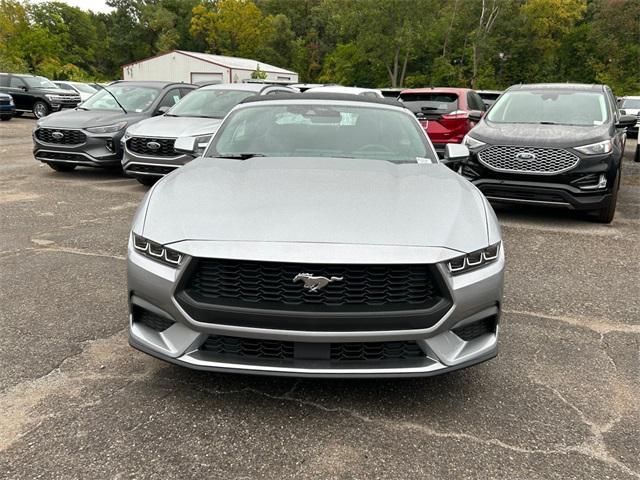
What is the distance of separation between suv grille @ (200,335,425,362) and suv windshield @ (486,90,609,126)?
234 inches

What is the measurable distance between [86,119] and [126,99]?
3.76 ft

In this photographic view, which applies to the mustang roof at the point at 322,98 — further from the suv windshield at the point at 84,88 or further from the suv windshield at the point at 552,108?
the suv windshield at the point at 84,88

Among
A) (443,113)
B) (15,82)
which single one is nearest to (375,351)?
(443,113)

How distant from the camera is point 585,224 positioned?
23.1 feet

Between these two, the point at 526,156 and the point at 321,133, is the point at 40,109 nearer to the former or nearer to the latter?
the point at 526,156

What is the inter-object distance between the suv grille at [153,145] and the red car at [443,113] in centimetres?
449

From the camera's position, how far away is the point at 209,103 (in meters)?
9.28

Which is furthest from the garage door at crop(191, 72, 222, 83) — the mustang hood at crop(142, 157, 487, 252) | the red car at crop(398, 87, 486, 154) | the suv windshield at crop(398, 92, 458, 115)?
the mustang hood at crop(142, 157, 487, 252)

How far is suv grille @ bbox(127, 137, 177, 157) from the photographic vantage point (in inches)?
311

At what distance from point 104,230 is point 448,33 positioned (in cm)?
5050

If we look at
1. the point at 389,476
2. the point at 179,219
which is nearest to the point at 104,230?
the point at 179,219

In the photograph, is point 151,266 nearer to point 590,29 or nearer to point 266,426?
point 266,426

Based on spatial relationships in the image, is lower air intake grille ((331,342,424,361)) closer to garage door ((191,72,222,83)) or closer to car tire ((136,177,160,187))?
car tire ((136,177,160,187))

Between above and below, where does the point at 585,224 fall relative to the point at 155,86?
below
